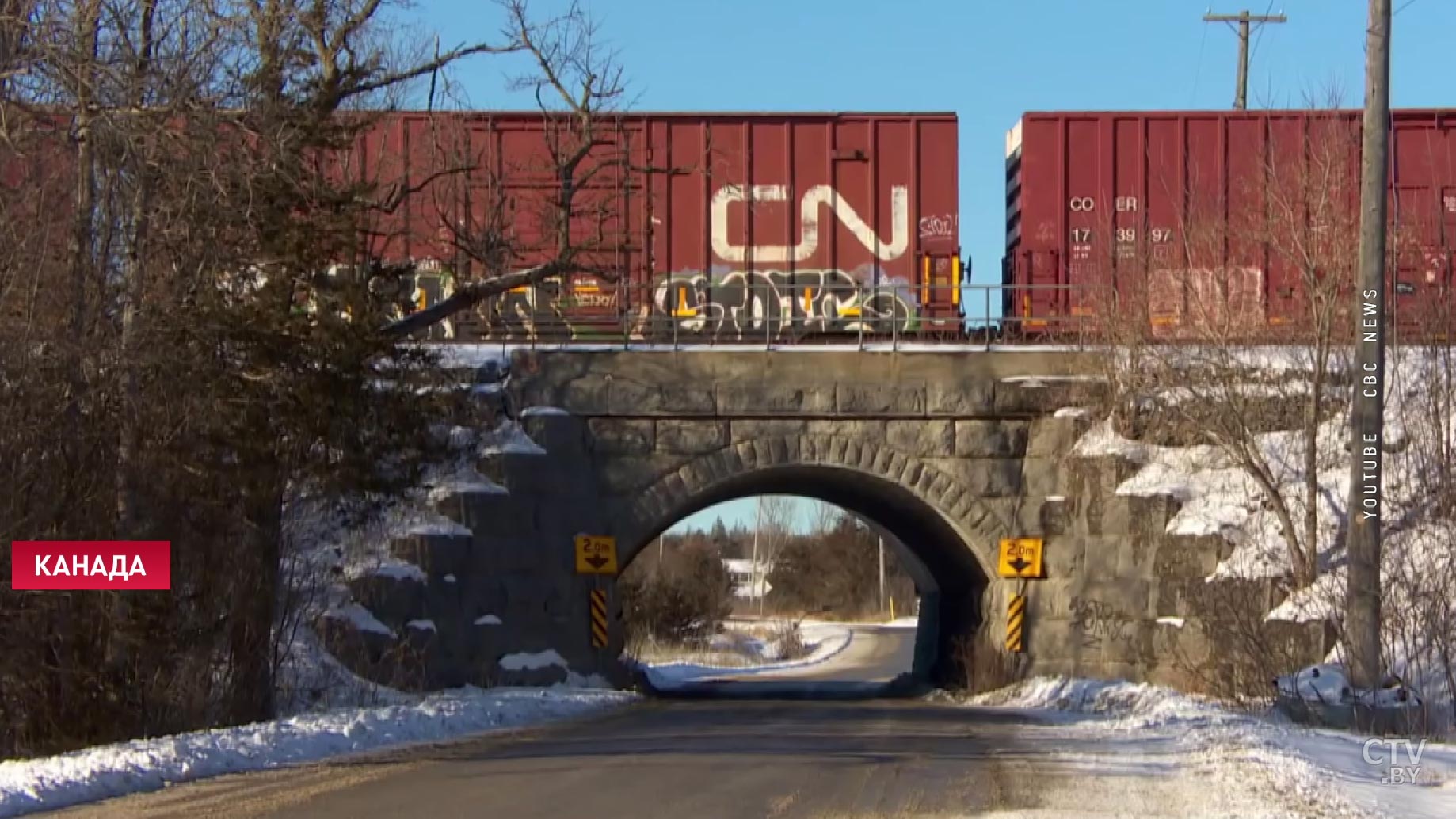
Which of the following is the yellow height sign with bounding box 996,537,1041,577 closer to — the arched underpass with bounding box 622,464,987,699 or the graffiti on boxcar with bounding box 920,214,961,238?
the arched underpass with bounding box 622,464,987,699

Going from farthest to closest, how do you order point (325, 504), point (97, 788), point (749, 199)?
point (749, 199)
point (325, 504)
point (97, 788)

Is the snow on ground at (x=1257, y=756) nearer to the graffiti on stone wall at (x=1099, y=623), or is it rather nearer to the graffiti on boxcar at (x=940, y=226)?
the graffiti on stone wall at (x=1099, y=623)

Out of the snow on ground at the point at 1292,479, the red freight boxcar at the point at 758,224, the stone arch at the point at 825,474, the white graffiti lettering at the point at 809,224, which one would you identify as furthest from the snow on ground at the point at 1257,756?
the white graffiti lettering at the point at 809,224

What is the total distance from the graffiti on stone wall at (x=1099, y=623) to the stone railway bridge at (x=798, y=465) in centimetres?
2

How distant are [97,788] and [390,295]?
712 centimetres

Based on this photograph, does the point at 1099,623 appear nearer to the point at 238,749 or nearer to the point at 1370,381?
the point at 1370,381

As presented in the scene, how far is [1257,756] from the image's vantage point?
12234 millimetres

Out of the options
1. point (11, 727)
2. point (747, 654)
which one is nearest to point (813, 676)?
point (747, 654)

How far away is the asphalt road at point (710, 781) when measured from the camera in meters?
9.64

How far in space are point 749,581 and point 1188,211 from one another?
77172 millimetres

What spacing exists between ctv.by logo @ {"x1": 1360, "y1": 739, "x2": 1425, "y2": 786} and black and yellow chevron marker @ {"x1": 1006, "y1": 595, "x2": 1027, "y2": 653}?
845cm

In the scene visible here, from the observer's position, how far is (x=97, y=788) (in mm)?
10328

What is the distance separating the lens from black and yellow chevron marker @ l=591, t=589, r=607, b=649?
2258cm

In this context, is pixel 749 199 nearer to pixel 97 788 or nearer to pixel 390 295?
pixel 390 295
